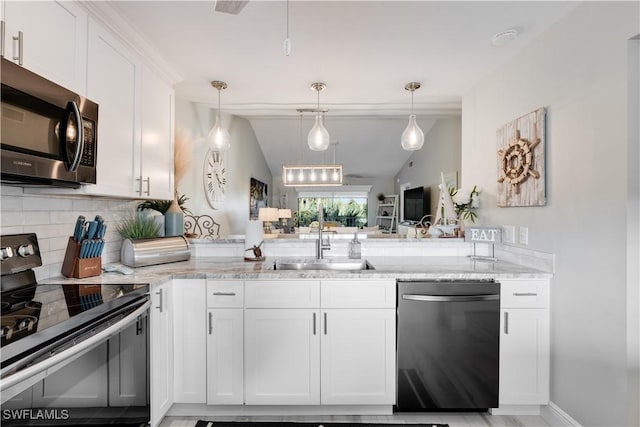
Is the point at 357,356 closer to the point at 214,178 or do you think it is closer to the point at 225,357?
the point at 225,357

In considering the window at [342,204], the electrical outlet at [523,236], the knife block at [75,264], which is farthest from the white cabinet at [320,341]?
the window at [342,204]

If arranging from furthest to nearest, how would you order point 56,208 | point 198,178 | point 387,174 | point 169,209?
point 387,174 < point 198,178 < point 169,209 < point 56,208

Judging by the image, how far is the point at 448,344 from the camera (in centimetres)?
176

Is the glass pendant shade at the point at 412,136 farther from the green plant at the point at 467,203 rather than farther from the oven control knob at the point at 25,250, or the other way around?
the oven control knob at the point at 25,250

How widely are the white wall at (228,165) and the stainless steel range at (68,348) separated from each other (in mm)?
1527

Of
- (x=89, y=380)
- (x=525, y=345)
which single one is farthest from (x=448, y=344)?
(x=89, y=380)

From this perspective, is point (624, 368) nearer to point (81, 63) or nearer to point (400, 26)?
point (400, 26)

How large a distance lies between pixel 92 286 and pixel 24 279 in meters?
0.30

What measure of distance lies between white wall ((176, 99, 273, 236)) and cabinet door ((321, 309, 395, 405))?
6.39 ft

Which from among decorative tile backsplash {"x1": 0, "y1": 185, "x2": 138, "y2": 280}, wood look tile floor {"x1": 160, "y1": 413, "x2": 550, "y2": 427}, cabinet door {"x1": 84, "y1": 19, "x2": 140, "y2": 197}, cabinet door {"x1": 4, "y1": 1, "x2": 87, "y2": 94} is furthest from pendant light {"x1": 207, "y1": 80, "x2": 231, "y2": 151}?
wood look tile floor {"x1": 160, "y1": 413, "x2": 550, "y2": 427}

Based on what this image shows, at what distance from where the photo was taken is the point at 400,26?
1.78m

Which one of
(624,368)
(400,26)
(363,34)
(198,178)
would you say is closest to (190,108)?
(198,178)

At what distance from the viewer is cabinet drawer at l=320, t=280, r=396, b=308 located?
1.77m

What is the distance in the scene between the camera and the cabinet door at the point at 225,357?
1758 mm
